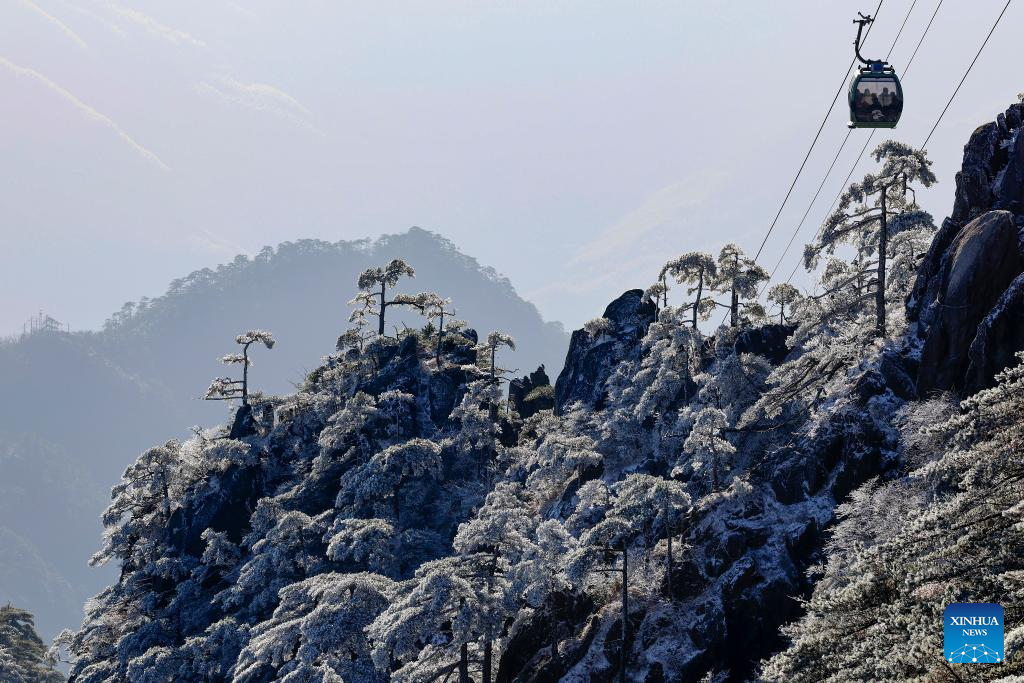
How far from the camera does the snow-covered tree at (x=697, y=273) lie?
7338 cm

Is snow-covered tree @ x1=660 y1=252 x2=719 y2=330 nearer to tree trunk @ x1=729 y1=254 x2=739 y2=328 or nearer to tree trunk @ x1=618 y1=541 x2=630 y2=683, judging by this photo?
tree trunk @ x1=729 y1=254 x2=739 y2=328

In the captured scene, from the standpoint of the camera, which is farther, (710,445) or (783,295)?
(783,295)

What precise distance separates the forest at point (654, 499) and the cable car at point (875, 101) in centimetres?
1063

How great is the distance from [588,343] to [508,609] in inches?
1494

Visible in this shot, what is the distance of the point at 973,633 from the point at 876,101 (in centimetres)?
2145

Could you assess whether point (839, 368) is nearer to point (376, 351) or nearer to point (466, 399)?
point (466, 399)

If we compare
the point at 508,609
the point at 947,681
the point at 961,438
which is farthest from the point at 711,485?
the point at 947,681

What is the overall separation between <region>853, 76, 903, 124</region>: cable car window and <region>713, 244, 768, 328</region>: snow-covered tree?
35.9 metres

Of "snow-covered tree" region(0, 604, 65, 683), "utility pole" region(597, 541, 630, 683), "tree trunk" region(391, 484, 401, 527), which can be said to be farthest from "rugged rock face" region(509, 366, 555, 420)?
"snow-covered tree" region(0, 604, 65, 683)

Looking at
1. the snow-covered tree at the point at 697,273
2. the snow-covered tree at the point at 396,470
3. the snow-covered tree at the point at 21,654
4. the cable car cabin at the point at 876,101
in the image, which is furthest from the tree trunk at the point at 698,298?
the snow-covered tree at the point at 21,654

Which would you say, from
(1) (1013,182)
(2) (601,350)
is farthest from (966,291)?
(2) (601,350)

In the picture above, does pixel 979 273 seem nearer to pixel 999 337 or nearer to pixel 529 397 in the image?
pixel 999 337

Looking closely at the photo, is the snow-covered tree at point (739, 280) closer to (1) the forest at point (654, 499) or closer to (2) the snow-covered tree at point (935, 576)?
(1) the forest at point (654, 499)

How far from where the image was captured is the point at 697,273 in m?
74.2
